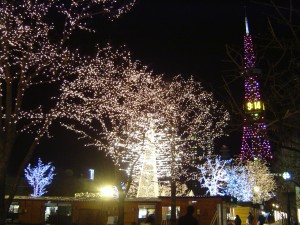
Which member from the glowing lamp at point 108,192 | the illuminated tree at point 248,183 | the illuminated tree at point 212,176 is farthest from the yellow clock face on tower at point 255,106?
the illuminated tree at point 248,183

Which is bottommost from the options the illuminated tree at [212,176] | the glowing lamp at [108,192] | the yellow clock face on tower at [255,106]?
the glowing lamp at [108,192]

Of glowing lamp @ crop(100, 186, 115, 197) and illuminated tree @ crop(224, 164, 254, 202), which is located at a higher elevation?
illuminated tree @ crop(224, 164, 254, 202)

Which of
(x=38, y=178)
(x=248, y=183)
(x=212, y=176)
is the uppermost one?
(x=212, y=176)

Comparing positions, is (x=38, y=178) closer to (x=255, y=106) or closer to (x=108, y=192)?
(x=108, y=192)

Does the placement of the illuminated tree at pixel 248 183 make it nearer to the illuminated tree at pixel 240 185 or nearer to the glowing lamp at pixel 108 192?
the illuminated tree at pixel 240 185

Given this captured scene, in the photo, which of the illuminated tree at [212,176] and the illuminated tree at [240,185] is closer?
the illuminated tree at [212,176]

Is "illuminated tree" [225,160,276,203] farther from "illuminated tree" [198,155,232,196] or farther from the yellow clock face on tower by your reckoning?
the yellow clock face on tower

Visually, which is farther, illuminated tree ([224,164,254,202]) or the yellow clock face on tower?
illuminated tree ([224,164,254,202])

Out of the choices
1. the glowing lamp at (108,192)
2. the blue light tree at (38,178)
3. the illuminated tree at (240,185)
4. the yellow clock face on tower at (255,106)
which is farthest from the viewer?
the blue light tree at (38,178)

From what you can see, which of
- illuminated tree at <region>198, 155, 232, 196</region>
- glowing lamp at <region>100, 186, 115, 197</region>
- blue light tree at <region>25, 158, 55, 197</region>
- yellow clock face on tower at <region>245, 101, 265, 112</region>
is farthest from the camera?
blue light tree at <region>25, 158, 55, 197</region>

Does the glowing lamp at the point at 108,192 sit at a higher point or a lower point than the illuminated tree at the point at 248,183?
lower

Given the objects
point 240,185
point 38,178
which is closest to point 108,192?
point 38,178

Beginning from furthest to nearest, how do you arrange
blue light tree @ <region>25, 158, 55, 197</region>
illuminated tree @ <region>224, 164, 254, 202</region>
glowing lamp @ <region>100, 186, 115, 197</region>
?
1. blue light tree @ <region>25, 158, 55, 197</region>
2. illuminated tree @ <region>224, 164, 254, 202</region>
3. glowing lamp @ <region>100, 186, 115, 197</region>

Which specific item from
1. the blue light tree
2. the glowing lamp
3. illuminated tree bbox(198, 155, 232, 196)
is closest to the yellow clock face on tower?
the glowing lamp
